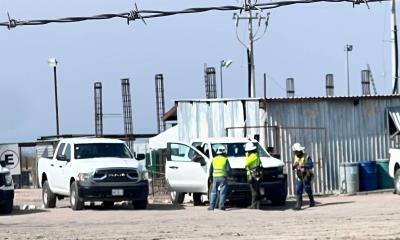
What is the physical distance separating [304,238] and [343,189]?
14.2 meters

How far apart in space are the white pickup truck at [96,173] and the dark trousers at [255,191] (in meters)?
2.75

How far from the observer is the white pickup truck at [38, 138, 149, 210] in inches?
936

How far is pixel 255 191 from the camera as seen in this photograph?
78.1ft

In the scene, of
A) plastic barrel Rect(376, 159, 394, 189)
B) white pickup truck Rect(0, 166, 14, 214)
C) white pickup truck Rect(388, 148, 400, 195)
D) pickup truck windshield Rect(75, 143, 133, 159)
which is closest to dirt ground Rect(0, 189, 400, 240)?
white pickup truck Rect(0, 166, 14, 214)

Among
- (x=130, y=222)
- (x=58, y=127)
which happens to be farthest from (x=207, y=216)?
(x=58, y=127)

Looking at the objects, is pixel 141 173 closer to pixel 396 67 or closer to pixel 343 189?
pixel 343 189

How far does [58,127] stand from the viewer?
49.0 meters

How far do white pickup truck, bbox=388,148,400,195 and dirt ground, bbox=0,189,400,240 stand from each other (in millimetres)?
1136

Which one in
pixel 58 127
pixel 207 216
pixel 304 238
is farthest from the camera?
pixel 58 127

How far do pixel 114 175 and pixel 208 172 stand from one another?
2.61 metres

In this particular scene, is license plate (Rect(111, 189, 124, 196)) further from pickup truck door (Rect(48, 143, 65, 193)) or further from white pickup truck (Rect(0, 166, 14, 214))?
white pickup truck (Rect(0, 166, 14, 214))

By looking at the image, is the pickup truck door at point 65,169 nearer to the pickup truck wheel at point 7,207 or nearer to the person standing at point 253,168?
the pickup truck wheel at point 7,207

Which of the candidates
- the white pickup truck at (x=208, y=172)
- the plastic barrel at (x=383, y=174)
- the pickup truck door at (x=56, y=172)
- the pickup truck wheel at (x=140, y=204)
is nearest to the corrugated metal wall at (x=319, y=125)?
the plastic barrel at (x=383, y=174)

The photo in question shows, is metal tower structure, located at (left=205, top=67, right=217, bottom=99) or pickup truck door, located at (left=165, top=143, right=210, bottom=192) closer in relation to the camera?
pickup truck door, located at (left=165, top=143, right=210, bottom=192)
